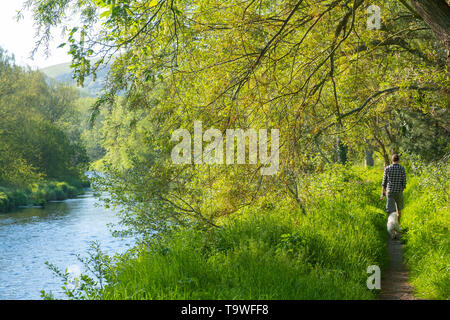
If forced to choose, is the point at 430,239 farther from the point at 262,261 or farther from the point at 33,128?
the point at 33,128

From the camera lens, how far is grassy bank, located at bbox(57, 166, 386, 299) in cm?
483

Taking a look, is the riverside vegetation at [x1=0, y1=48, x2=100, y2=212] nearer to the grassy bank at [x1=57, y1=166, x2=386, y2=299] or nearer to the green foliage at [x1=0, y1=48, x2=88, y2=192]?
the green foliage at [x1=0, y1=48, x2=88, y2=192]

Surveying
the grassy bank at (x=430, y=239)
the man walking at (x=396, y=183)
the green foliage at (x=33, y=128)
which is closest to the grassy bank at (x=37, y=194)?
the green foliage at (x=33, y=128)

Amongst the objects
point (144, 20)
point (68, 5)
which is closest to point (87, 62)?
point (144, 20)

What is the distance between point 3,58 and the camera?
38219 millimetres

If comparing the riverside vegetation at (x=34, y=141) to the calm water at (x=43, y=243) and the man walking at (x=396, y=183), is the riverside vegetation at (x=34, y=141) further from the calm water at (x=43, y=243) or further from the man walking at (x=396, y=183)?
the man walking at (x=396, y=183)

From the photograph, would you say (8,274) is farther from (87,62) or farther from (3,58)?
(3,58)

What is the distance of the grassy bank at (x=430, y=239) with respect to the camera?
5.58 metres

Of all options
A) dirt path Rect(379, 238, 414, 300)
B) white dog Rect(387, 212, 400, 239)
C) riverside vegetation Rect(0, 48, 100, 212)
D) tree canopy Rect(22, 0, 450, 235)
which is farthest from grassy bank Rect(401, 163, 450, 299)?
riverside vegetation Rect(0, 48, 100, 212)

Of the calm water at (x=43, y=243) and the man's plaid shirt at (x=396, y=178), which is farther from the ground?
the man's plaid shirt at (x=396, y=178)

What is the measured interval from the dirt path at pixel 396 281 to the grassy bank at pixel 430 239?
11 centimetres

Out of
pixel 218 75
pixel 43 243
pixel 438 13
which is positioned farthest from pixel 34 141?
pixel 438 13

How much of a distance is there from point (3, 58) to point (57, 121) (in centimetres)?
1042

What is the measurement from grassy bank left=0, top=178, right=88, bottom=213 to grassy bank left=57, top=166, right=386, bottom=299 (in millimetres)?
22747
